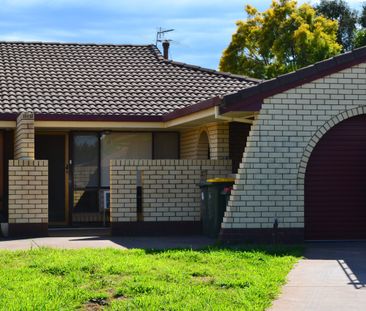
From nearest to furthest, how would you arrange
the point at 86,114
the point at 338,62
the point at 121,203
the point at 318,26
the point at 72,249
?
the point at 72,249 → the point at 338,62 → the point at 121,203 → the point at 86,114 → the point at 318,26

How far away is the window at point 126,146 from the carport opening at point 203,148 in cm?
169

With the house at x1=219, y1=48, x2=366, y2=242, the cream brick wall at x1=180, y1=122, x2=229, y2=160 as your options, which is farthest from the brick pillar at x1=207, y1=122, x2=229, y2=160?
the house at x1=219, y1=48, x2=366, y2=242

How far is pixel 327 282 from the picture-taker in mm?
10914

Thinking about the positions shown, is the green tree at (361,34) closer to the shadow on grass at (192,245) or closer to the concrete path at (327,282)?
the shadow on grass at (192,245)

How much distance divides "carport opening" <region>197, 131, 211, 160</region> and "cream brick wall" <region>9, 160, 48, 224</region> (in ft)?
13.2

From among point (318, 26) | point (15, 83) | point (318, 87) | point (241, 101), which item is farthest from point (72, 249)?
point (318, 26)

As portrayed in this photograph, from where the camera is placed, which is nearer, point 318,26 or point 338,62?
point 338,62

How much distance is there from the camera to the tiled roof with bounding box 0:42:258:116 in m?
20.0

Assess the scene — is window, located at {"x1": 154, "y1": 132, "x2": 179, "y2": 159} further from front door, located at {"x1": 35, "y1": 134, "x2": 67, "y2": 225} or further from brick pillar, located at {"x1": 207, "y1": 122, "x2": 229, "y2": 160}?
brick pillar, located at {"x1": 207, "y1": 122, "x2": 229, "y2": 160}

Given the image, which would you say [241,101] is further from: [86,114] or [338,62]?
[86,114]

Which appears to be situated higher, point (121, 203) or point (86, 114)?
point (86, 114)

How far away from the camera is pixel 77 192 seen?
2112cm

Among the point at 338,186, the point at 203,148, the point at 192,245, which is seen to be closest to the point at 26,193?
the point at 192,245

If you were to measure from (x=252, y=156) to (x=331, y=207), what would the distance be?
1838mm
